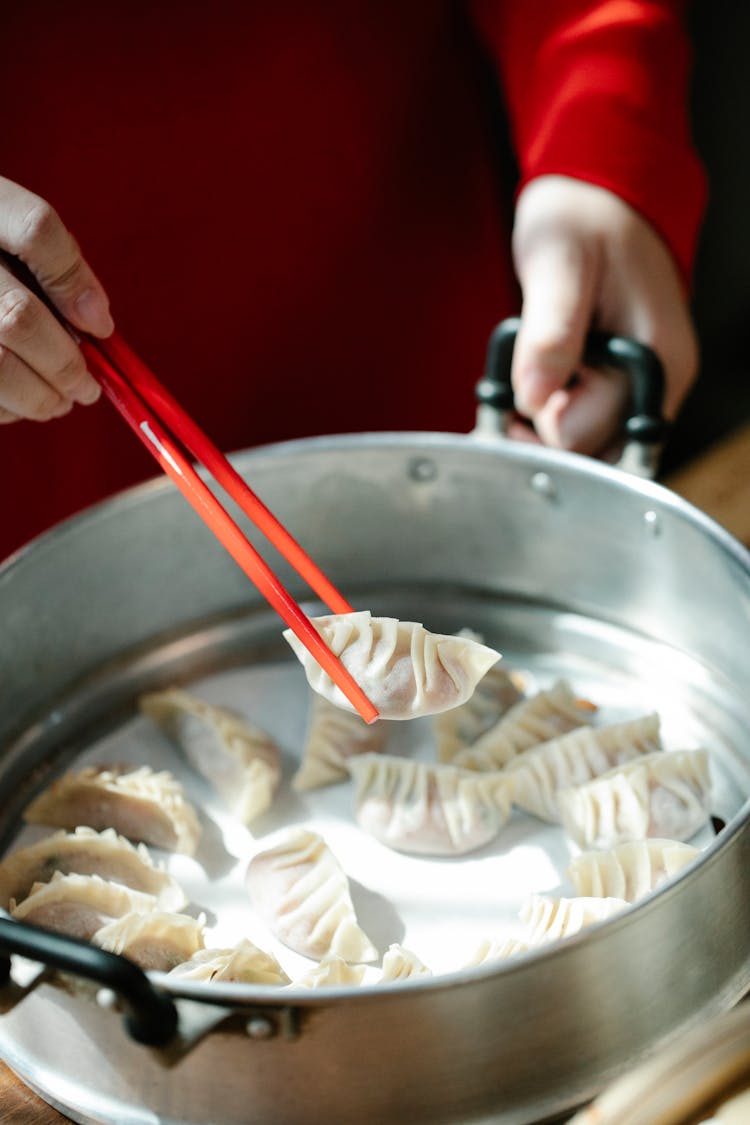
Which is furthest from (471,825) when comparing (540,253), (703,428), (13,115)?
(703,428)

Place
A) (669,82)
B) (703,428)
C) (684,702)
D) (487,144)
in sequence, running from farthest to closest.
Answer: (703,428)
(487,144)
(669,82)
(684,702)

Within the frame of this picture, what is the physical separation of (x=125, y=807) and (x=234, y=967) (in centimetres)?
33

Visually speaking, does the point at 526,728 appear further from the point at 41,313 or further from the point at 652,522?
the point at 41,313

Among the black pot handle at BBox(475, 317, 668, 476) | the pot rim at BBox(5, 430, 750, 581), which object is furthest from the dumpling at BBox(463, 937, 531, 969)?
the black pot handle at BBox(475, 317, 668, 476)

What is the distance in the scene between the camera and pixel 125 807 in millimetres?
1381

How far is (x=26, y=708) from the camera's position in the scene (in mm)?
1598

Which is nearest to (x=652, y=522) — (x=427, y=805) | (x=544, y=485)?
(x=544, y=485)

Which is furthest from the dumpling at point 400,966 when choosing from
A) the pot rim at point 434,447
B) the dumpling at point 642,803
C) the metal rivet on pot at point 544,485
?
the metal rivet on pot at point 544,485

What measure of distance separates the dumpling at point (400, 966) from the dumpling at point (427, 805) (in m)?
0.22

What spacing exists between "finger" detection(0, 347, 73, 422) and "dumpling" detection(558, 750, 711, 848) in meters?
Result: 0.69

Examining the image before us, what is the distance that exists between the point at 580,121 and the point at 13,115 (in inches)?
31.4

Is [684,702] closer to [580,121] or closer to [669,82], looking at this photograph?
[580,121]

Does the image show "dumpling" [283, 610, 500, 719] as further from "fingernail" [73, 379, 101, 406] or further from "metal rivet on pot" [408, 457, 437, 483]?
"metal rivet on pot" [408, 457, 437, 483]

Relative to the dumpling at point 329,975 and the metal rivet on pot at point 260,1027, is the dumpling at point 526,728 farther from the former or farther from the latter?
the metal rivet on pot at point 260,1027
